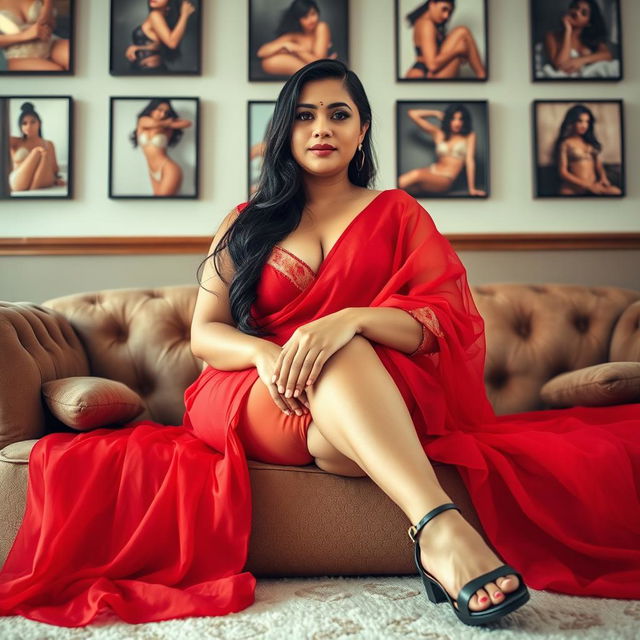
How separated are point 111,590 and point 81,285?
1.63 m

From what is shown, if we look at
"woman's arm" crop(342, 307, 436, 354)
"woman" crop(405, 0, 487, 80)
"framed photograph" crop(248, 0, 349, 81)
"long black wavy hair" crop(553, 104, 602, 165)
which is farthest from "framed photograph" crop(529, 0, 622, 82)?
"woman's arm" crop(342, 307, 436, 354)

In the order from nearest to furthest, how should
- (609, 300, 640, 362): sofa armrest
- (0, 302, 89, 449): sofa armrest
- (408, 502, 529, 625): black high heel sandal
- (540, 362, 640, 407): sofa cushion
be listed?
(408, 502, 529, 625): black high heel sandal < (0, 302, 89, 449): sofa armrest < (540, 362, 640, 407): sofa cushion < (609, 300, 640, 362): sofa armrest

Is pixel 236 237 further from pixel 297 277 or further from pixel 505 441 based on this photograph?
pixel 505 441

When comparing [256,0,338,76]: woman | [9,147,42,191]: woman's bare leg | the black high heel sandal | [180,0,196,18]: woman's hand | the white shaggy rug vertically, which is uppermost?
[180,0,196,18]: woman's hand

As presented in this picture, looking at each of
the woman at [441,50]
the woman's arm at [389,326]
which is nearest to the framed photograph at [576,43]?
the woman at [441,50]

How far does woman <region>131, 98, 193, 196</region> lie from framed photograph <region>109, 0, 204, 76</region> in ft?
0.51

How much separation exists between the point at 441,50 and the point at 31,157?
1.68m

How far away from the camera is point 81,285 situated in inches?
103

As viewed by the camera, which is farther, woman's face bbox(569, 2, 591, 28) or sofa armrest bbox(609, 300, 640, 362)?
woman's face bbox(569, 2, 591, 28)

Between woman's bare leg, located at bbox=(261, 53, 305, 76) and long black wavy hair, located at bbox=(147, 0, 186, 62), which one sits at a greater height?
long black wavy hair, located at bbox=(147, 0, 186, 62)

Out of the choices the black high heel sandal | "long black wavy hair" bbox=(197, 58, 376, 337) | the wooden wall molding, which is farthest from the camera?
the wooden wall molding

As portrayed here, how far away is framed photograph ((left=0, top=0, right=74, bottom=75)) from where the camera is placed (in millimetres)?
2629

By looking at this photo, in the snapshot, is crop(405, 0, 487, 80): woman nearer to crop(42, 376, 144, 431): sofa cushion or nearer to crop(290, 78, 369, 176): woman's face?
crop(290, 78, 369, 176): woman's face

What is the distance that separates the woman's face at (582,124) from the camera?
2.64 meters
